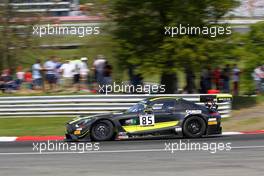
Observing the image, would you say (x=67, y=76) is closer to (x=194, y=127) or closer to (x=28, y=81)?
(x=28, y=81)

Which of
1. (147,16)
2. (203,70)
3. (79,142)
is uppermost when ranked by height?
(147,16)

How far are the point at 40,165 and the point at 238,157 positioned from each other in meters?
3.56

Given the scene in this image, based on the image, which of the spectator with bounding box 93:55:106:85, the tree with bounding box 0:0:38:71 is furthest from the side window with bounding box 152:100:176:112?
the tree with bounding box 0:0:38:71

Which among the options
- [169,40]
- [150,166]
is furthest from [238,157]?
[169,40]

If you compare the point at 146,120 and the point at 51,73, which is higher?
the point at 51,73

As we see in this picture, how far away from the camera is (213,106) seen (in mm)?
14836

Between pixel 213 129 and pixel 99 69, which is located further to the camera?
pixel 99 69

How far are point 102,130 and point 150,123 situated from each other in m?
1.15

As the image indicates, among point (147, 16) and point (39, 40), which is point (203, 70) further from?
point (39, 40)

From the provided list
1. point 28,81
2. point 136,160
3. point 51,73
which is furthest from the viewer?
point 28,81

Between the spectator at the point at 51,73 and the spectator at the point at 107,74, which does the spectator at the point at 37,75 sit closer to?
the spectator at the point at 51,73

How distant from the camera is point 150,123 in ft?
43.7

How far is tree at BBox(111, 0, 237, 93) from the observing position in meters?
19.1
